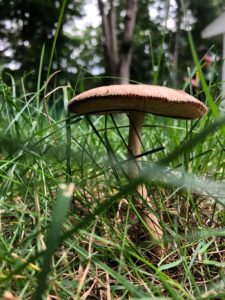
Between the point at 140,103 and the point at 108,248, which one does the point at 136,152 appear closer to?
the point at 140,103

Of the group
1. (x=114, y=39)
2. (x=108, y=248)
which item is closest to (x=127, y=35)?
(x=114, y=39)

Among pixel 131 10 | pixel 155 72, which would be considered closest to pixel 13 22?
pixel 131 10

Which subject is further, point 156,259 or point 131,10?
point 131,10

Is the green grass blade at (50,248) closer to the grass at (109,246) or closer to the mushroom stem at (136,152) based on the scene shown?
the grass at (109,246)

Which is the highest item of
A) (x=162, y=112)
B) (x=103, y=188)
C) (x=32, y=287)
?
(x=162, y=112)

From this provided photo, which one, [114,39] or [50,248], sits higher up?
[50,248]

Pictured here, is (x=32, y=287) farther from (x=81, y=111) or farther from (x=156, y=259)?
(x=81, y=111)

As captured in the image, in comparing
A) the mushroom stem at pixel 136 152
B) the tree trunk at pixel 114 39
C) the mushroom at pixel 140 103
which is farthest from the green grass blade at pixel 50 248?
the tree trunk at pixel 114 39

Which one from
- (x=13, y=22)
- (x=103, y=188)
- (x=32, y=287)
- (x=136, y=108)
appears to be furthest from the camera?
(x=13, y=22)
